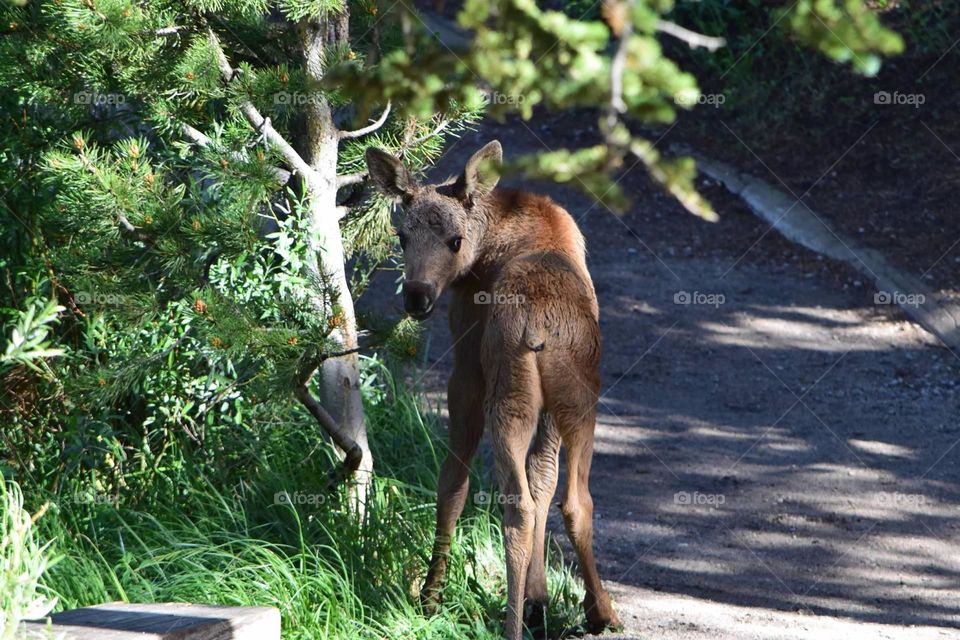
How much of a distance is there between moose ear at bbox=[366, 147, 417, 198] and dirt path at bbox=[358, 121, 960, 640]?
2.42 metres

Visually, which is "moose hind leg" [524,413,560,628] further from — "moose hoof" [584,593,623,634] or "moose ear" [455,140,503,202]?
"moose ear" [455,140,503,202]

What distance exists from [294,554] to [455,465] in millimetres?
910

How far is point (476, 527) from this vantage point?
588cm

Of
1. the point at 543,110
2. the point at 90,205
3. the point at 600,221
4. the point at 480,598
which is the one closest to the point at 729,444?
the point at 480,598

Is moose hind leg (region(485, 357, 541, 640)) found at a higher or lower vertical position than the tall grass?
higher

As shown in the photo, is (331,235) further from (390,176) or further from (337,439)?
(337,439)

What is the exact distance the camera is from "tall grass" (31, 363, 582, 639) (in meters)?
4.85

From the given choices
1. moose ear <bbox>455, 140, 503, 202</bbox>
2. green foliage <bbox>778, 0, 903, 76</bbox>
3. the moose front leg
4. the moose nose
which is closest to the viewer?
green foliage <bbox>778, 0, 903, 76</bbox>

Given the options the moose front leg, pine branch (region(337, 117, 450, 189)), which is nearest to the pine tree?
pine branch (region(337, 117, 450, 189))

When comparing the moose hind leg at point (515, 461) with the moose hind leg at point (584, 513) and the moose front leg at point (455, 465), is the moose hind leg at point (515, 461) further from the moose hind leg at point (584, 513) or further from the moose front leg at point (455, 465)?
the moose front leg at point (455, 465)

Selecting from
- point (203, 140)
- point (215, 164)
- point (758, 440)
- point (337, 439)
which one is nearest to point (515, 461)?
point (337, 439)

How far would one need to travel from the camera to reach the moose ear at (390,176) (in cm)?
514

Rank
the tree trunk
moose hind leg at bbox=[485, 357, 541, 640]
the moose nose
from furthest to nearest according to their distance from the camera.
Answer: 1. the tree trunk
2. the moose nose
3. moose hind leg at bbox=[485, 357, 541, 640]

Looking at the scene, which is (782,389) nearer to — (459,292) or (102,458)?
(459,292)
